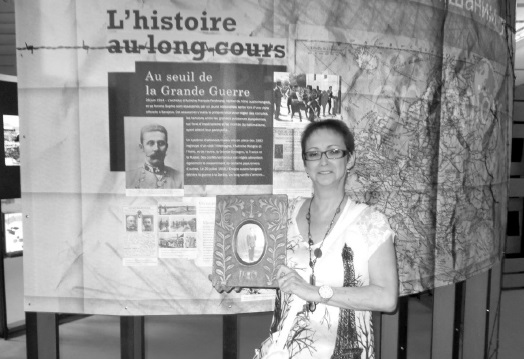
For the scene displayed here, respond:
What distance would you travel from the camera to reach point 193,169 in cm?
194

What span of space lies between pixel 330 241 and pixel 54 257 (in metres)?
1.38

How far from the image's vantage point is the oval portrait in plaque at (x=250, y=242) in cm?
157

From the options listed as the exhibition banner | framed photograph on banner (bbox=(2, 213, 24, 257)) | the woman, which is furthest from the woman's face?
→ framed photograph on banner (bbox=(2, 213, 24, 257))

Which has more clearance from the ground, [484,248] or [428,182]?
[428,182]


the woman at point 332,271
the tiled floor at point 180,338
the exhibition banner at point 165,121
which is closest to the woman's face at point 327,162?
the woman at point 332,271

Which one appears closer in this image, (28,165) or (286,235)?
(286,235)

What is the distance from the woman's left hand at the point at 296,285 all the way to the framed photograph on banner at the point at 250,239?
0.10m

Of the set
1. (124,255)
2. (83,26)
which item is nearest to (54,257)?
(124,255)

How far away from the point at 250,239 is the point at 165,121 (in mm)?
724

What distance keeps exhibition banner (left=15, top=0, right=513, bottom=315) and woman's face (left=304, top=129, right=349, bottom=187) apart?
519 millimetres

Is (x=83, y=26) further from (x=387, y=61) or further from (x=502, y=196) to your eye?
(x=502, y=196)

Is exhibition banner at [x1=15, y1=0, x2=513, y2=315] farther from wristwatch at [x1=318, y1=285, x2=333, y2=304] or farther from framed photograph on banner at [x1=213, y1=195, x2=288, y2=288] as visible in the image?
wristwatch at [x1=318, y1=285, x2=333, y2=304]

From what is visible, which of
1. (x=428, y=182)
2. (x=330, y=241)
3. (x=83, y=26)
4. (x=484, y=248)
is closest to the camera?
(x=330, y=241)

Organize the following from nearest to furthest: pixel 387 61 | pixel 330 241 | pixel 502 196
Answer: pixel 330 241 → pixel 387 61 → pixel 502 196
